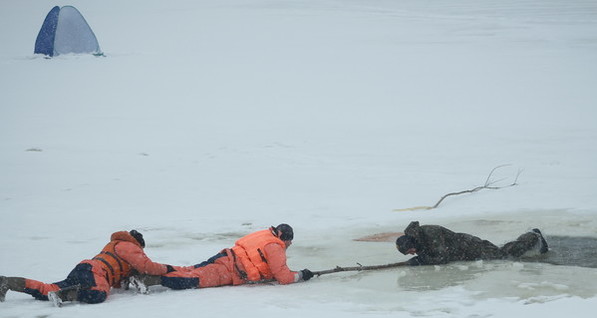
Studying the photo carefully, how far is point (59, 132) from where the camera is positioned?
15.3 m

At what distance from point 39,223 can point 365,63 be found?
47.9 ft

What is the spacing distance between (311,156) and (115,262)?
24.1 ft

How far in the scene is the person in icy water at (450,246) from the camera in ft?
22.6

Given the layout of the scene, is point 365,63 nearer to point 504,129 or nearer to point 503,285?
point 504,129

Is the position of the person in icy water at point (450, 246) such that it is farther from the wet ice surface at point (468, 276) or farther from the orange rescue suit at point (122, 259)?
the orange rescue suit at point (122, 259)

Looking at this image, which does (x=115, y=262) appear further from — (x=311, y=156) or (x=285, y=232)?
(x=311, y=156)

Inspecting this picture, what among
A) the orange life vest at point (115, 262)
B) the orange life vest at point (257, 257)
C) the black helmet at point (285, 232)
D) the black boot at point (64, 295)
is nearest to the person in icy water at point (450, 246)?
the black helmet at point (285, 232)

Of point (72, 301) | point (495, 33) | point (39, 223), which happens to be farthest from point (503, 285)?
point (495, 33)

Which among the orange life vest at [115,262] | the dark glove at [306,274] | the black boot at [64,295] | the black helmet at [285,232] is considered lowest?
the black boot at [64,295]

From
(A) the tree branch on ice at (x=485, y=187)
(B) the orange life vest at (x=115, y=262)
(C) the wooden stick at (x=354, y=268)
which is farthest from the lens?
(A) the tree branch on ice at (x=485, y=187)

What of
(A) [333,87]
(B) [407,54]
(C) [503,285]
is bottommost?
(C) [503,285]

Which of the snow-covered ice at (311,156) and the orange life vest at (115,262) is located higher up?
the snow-covered ice at (311,156)

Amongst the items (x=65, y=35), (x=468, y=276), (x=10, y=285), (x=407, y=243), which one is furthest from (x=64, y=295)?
(x=65, y=35)

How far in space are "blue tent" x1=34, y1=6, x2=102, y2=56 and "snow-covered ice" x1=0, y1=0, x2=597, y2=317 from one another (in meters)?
0.65
